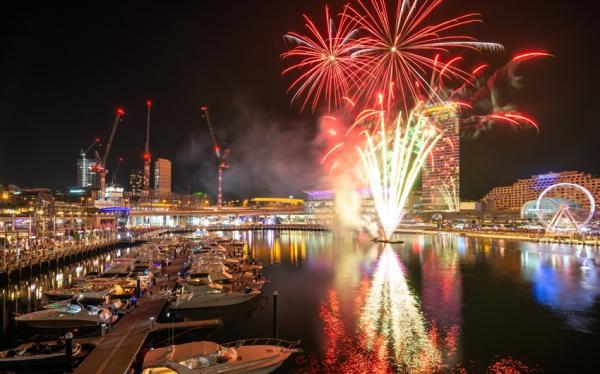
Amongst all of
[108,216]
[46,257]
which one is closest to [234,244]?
[46,257]

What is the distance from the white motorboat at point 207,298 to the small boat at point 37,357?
9.12 metres

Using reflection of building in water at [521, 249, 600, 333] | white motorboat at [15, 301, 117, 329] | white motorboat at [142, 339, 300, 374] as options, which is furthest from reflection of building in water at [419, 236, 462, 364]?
white motorboat at [15, 301, 117, 329]

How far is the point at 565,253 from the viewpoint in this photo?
60.9 m

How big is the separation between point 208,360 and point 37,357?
7.16 metres

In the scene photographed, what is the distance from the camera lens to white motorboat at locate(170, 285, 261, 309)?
26.3 meters

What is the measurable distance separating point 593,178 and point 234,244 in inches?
6688

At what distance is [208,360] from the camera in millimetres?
15102

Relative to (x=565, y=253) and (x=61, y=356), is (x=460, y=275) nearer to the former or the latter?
(x=565, y=253)

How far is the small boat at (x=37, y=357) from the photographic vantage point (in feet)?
53.6

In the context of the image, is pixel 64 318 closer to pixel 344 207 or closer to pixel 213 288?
pixel 213 288

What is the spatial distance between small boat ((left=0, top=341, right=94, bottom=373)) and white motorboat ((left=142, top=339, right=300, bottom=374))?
12.2 ft

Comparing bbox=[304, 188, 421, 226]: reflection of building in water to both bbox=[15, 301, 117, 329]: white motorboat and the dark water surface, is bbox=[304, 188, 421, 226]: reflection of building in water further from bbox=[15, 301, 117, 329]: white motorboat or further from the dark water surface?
bbox=[15, 301, 117, 329]: white motorboat

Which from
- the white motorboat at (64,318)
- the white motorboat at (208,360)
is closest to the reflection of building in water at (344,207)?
the white motorboat at (64,318)

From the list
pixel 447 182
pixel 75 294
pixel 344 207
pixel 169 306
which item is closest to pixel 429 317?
pixel 169 306
